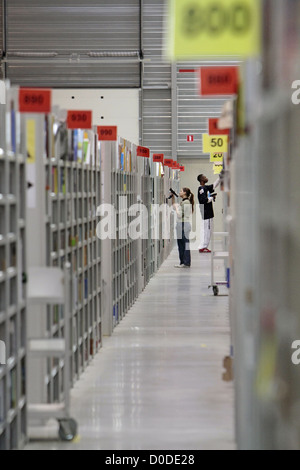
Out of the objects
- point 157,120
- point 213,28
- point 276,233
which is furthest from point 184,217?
point 276,233

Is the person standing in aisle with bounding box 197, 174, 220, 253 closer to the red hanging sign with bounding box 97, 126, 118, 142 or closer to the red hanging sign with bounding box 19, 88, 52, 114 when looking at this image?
the red hanging sign with bounding box 97, 126, 118, 142

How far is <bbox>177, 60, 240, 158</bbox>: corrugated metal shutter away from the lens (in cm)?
2517

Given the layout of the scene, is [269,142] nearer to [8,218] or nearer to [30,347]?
[8,218]

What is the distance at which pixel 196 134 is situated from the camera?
25547 millimetres

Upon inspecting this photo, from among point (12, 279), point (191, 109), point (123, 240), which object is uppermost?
point (191, 109)

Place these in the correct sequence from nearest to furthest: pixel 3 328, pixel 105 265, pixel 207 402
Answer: pixel 3 328
pixel 207 402
pixel 105 265

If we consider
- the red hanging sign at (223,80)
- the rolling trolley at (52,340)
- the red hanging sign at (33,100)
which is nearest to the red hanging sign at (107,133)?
the red hanging sign at (33,100)

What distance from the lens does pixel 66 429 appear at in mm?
5984

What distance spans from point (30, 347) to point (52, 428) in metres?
0.86

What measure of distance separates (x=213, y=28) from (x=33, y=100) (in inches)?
96.6

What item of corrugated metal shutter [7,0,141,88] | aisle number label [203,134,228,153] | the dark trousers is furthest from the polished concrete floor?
corrugated metal shutter [7,0,141,88]

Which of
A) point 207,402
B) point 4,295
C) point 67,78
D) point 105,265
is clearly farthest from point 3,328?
point 67,78

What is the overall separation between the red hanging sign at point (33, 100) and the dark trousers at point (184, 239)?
12024mm

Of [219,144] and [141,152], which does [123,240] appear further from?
[141,152]
